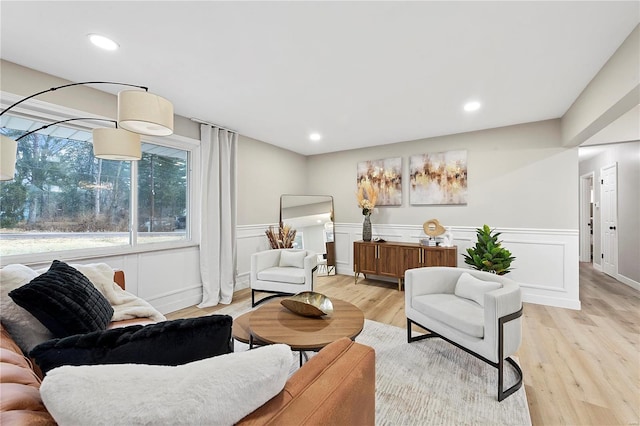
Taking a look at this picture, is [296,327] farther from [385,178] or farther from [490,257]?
[385,178]

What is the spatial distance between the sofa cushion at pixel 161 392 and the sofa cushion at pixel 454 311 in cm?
165

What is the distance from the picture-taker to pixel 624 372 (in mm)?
2027

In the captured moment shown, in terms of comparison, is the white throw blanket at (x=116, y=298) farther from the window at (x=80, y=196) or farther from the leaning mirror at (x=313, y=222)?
the leaning mirror at (x=313, y=222)

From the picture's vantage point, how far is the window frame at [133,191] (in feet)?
7.45

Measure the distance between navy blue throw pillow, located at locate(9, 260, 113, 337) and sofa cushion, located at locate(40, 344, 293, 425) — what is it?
941 mm

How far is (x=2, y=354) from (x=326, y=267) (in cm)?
433

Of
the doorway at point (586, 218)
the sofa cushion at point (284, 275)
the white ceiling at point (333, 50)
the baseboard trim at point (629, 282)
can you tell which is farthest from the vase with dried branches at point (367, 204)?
the doorway at point (586, 218)

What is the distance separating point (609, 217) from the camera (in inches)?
193

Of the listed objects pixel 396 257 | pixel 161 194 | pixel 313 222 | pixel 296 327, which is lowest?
pixel 296 327

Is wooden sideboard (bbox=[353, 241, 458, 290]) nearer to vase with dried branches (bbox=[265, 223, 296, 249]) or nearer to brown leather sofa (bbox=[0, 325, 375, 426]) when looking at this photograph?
vase with dried branches (bbox=[265, 223, 296, 249])

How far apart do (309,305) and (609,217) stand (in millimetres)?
6053

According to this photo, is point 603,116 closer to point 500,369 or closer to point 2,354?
point 500,369

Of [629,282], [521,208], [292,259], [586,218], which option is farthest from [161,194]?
[586,218]

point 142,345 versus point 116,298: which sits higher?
point 142,345
